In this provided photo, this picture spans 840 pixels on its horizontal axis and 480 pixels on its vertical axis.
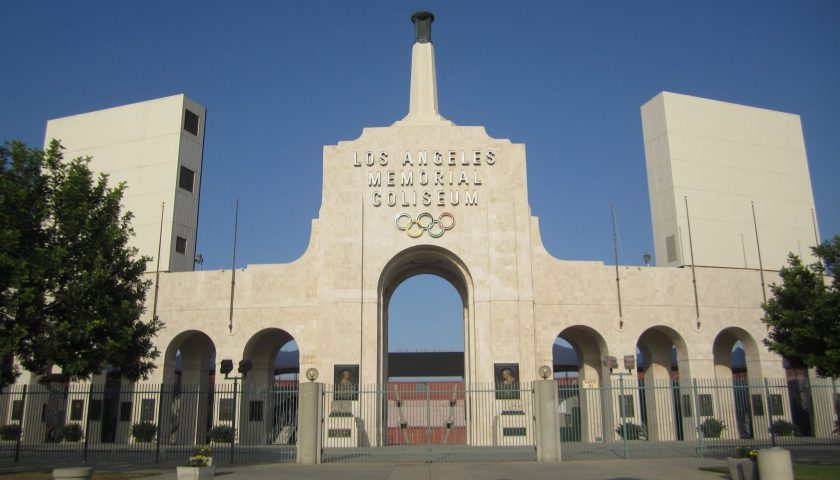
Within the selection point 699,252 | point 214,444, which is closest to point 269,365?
point 214,444

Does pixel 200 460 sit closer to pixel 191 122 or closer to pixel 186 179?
pixel 186 179

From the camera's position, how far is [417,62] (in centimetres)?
4344

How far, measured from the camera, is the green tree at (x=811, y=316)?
25.3 meters

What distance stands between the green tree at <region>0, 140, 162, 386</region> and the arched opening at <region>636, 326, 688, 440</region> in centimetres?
2670

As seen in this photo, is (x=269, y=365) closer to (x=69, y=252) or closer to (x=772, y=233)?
(x=69, y=252)

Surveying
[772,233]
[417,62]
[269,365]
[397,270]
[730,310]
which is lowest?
[269,365]

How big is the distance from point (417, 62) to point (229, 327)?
19515 millimetres

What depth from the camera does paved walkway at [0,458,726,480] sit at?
2086cm

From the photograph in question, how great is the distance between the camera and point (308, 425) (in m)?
25.5

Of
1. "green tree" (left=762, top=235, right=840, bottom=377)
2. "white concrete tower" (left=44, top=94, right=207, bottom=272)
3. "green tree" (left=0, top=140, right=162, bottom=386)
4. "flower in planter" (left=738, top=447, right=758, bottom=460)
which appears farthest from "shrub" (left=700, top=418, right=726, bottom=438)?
"white concrete tower" (left=44, top=94, right=207, bottom=272)

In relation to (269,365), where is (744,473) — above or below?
below

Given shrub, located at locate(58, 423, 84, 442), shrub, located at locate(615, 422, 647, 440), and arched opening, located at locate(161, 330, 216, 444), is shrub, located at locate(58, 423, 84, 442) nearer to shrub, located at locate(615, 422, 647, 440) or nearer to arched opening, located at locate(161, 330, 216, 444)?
arched opening, located at locate(161, 330, 216, 444)

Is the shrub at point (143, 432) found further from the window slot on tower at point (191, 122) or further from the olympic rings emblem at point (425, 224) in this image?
the window slot on tower at point (191, 122)

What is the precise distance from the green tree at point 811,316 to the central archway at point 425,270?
15.8 m
